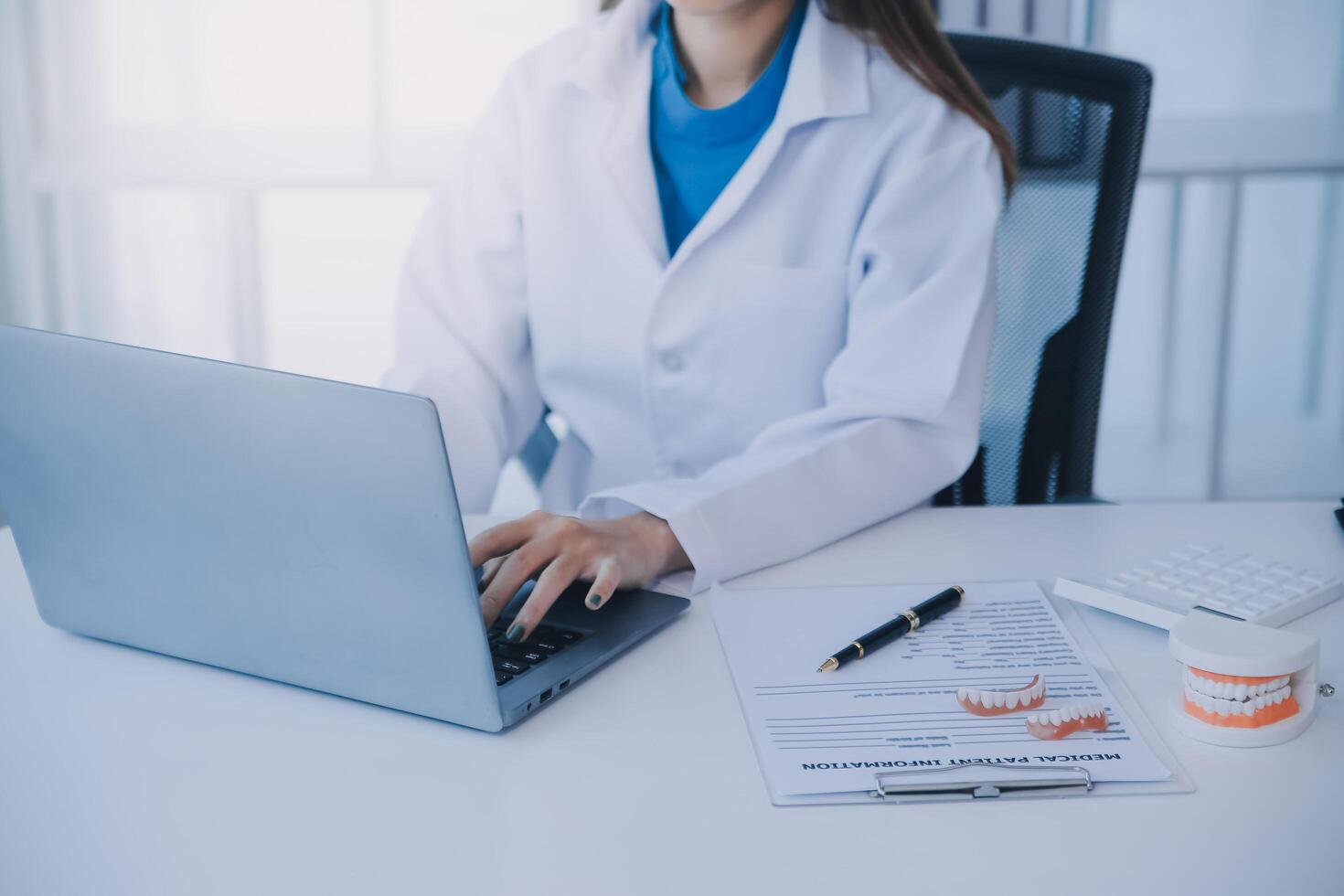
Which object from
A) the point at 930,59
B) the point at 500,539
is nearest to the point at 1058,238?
the point at 930,59

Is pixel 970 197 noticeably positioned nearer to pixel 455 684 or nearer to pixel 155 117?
pixel 455 684

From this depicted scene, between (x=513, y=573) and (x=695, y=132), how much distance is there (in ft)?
2.08

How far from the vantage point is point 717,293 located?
1.26 m

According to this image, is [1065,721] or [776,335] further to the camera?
[776,335]

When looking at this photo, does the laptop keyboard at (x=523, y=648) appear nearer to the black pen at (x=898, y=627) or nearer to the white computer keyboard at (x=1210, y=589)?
the black pen at (x=898, y=627)

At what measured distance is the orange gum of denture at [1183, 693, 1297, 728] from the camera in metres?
0.70

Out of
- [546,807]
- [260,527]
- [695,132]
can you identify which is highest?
[695,132]

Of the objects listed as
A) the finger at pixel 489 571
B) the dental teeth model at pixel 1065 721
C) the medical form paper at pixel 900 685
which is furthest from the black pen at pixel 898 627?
the finger at pixel 489 571

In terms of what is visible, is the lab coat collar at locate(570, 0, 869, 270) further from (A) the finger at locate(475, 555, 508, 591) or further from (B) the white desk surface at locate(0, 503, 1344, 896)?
(B) the white desk surface at locate(0, 503, 1344, 896)

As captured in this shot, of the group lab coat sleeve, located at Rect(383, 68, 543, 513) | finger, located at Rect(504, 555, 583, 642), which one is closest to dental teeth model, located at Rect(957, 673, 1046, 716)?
finger, located at Rect(504, 555, 583, 642)

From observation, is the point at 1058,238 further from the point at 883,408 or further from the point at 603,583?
the point at 603,583

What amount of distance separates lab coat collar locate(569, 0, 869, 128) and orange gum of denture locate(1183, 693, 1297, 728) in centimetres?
71

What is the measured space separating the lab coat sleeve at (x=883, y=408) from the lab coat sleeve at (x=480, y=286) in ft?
0.99

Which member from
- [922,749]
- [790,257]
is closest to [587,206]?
[790,257]
